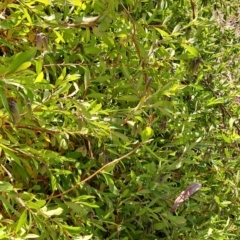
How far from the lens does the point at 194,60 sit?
Answer: 64.2 inches

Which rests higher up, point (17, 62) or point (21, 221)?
point (17, 62)

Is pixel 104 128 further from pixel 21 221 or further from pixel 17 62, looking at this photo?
pixel 17 62

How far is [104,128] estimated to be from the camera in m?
1.27

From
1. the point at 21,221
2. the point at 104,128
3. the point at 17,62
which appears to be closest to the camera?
the point at 17,62

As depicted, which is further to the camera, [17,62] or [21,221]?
[21,221]

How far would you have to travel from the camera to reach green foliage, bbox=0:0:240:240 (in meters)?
1.18

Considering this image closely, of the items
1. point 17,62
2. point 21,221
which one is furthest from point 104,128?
point 17,62

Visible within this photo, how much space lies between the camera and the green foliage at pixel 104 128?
3.89ft

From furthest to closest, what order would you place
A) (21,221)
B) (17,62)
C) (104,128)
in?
(104,128)
(21,221)
(17,62)

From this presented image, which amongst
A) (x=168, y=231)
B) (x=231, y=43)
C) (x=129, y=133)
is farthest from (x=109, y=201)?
(x=231, y=43)

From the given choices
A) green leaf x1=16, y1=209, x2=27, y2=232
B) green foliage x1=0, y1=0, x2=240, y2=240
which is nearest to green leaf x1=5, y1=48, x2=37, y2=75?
green foliage x1=0, y1=0, x2=240, y2=240

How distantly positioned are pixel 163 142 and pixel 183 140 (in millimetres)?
87

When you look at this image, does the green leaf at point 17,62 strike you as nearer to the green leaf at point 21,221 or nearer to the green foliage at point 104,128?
the green foliage at point 104,128

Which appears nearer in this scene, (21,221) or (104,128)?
(21,221)
